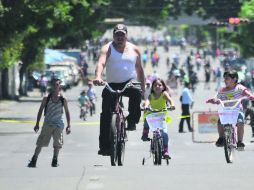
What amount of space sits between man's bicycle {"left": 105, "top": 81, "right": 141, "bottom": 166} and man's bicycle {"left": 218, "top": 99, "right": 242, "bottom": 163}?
2.57 metres

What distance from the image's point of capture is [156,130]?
1775cm

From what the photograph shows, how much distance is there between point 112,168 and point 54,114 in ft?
13.8

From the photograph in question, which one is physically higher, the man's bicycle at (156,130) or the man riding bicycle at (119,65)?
the man riding bicycle at (119,65)

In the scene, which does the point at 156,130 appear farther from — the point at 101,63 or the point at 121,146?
the point at 101,63

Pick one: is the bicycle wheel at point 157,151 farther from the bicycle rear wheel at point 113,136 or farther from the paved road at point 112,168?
the bicycle rear wheel at point 113,136

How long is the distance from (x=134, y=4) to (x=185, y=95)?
61553 mm

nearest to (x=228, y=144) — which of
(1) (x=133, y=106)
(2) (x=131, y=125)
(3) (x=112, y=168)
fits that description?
(2) (x=131, y=125)

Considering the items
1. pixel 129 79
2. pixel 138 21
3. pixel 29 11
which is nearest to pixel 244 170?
pixel 129 79

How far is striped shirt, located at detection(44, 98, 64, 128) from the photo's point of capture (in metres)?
18.5

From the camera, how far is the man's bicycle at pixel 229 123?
17.2 meters

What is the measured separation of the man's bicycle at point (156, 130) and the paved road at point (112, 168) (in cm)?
54

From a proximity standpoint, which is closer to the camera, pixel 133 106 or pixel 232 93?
pixel 133 106

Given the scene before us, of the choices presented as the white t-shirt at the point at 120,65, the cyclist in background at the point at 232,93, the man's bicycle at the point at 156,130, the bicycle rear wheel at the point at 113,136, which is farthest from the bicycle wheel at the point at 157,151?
the white t-shirt at the point at 120,65

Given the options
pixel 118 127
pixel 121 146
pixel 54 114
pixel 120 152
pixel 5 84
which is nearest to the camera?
pixel 118 127
